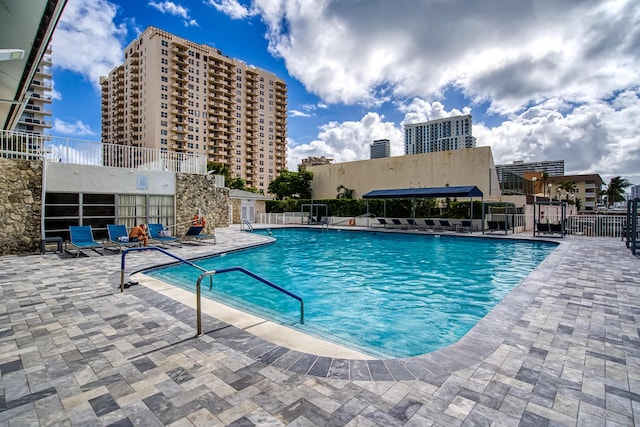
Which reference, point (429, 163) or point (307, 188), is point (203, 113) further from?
point (429, 163)

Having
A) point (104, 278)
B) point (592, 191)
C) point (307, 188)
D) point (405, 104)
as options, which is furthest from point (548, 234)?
point (592, 191)

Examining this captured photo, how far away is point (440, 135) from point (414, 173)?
67.2 m

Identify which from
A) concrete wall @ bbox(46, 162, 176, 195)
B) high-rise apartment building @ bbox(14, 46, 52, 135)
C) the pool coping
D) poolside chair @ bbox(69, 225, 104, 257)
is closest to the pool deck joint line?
the pool coping

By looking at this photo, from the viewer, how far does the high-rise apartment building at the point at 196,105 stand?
66688mm

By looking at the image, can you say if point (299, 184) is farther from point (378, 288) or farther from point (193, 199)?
point (378, 288)

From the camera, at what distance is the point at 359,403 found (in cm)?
246

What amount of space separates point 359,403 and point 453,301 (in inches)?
182

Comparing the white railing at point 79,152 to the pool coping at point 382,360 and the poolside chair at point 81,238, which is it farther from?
the pool coping at point 382,360

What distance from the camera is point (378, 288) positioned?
7.43 meters

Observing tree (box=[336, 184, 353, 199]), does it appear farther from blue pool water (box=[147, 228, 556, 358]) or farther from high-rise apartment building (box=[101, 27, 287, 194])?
high-rise apartment building (box=[101, 27, 287, 194])

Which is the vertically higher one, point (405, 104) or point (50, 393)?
point (405, 104)

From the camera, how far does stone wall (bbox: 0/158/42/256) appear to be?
32.3 feet

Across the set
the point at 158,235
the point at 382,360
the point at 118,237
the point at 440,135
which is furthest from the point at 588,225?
the point at 440,135

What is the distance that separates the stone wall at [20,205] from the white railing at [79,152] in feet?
1.85
